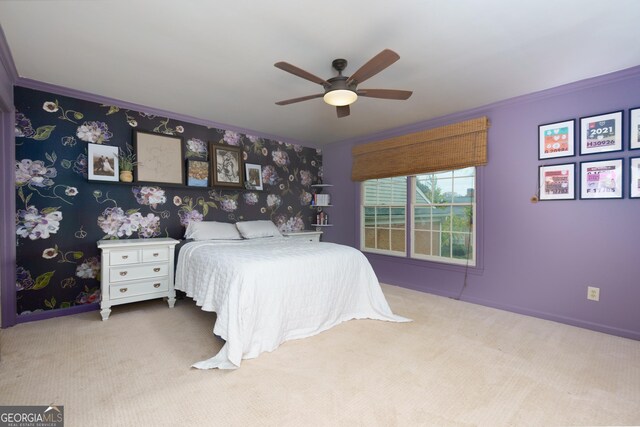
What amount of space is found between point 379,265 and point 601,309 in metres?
2.55

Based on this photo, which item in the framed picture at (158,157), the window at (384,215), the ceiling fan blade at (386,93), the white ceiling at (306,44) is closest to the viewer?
the white ceiling at (306,44)

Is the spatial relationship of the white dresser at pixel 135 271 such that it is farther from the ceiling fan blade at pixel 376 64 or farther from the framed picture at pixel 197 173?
the ceiling fan blade at pixel 376 64

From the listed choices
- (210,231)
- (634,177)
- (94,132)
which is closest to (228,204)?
(210,231)

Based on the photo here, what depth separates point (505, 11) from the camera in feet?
6.00

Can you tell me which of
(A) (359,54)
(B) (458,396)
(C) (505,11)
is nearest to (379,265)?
(B) (458,396)

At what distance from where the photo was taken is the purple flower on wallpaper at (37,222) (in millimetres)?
2823

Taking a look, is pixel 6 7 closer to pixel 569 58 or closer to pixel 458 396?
pixel 458 396

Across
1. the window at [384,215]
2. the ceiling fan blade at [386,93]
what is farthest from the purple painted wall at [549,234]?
the ceiling fan blade at [386,93]

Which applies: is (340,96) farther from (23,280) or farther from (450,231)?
(23,280)

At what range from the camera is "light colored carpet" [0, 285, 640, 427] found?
159 cm

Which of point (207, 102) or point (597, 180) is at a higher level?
point (207, 102)

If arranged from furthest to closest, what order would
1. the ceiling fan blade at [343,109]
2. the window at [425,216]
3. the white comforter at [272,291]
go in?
the window at [425,216]
the ceiling fan blade at [343,109]
the white comforter at [272,291]

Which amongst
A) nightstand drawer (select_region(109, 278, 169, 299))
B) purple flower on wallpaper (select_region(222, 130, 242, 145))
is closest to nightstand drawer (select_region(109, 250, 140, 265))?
nightstand drawer (select_region(109, 278, 169, 299))

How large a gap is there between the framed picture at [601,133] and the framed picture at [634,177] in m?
0.15
